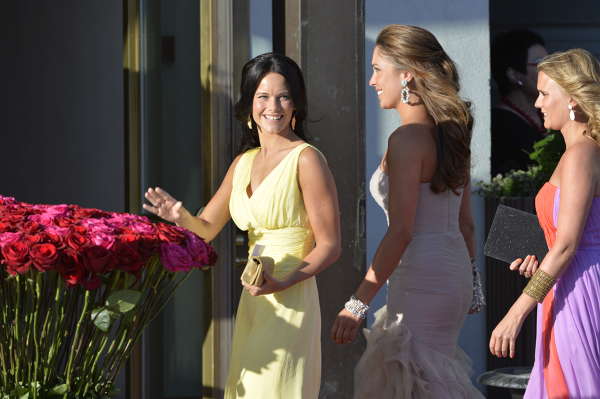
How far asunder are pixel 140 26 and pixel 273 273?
1546 mm

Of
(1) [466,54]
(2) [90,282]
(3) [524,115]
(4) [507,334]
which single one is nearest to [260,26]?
(4) [507,334]

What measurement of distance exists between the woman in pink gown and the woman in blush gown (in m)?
0.27

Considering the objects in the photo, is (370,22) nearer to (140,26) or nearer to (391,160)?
(140,26)

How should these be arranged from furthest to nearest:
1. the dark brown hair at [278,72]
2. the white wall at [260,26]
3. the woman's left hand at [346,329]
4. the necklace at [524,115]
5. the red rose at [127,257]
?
the necklace at [524,115], the white wall at [260,26], the dark brown hair at [278,72], the woman's left hand at [346,329], the red rose at [127,257]

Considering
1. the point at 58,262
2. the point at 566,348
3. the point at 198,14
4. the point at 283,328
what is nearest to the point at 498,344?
the point at 566,348

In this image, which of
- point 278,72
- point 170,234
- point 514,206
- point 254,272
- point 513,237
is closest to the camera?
point 170,234

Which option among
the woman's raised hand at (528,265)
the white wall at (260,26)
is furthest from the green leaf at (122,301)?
the white wall at (260,26)

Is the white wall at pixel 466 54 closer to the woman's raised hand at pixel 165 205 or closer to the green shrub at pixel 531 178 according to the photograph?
the green shrub at pixel 531 178

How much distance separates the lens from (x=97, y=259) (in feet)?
8.59

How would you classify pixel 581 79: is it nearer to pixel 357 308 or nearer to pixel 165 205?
pixel 357 308

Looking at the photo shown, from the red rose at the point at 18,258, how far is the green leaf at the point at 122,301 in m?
0.22

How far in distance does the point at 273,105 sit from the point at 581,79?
93cm

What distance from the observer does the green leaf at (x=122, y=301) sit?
8.84ft

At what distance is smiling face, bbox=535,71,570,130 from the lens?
3.66 m
